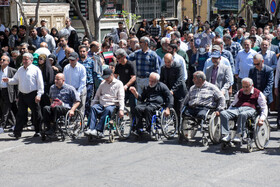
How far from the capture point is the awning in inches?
1764

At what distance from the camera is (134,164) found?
903cm

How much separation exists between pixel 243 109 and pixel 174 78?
7.21 ft

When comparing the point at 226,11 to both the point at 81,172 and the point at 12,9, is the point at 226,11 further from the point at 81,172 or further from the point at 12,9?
the point at 81,172

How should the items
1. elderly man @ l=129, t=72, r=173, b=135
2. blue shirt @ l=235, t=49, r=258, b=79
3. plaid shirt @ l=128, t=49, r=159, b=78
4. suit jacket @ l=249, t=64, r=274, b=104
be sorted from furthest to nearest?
blue shirt @ l=235, t=49, r=258, b=79, plaid shirt @ l=128, t=49, r=159, b=78, suit jacket @ l=249, t=64, r=274, b=104, elderly man @ l=129, t=72, r=173, b=135

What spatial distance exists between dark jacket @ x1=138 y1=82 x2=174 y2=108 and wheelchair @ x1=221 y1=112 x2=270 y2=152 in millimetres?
1518

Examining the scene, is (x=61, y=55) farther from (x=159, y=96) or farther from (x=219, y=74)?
(x=219, y=74)

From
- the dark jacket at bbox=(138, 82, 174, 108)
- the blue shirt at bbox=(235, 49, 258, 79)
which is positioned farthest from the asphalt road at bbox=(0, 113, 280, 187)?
the blue shirt at bbox=(235, 49, 258, 79)

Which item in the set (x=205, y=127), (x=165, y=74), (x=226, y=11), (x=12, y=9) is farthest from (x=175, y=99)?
(x=226, y=11)

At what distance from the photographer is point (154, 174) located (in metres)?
8.35

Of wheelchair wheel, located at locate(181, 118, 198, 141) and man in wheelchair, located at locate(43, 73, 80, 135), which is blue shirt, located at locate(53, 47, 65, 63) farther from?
wheelchair wheel, located at locate(181, 118, 198, 141)

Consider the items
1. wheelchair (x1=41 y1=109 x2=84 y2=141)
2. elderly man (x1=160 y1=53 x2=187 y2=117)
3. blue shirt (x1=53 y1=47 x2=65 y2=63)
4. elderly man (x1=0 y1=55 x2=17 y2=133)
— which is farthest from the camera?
blue shirt (x1=53 y1=47 x2=65 y2=63)

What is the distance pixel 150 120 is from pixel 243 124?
204 cm

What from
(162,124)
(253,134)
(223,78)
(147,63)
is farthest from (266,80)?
(147,63)

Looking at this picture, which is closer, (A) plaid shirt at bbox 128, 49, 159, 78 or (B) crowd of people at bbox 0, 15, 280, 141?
(B) crowd of people at bbox 0, 15, 280, 141
